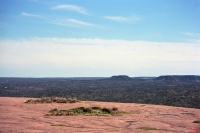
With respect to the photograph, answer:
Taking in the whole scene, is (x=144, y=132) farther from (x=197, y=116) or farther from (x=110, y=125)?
(x=197, y=116)

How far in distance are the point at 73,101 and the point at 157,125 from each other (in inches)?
696

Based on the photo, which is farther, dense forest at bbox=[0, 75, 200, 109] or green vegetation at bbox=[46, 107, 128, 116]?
dense forest at bbox=[0, 75, 200, 109]

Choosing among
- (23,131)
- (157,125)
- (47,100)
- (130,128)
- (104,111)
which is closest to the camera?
(23,131)

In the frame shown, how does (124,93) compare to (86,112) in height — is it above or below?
below

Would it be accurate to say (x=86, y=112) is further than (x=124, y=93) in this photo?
No

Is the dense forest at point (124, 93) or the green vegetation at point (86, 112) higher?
the green vegetation at point (86, 112)

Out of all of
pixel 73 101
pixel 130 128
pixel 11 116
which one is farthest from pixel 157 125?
pixel 73 101

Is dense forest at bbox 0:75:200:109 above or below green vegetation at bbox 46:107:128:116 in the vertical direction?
below

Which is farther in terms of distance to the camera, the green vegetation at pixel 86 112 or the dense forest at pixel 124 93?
the dense forest at pixel 124 93

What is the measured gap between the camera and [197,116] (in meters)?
22.5

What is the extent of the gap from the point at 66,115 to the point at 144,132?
8.98 m

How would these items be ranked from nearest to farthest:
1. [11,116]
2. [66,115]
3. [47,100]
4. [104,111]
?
1. [11,116]
2. [66,115]
3. [104,111]
4. [47,100]

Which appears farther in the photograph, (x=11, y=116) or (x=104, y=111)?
(x=104, y=111)

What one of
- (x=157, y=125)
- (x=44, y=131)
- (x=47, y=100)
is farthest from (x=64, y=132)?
(x=47, y=100)
